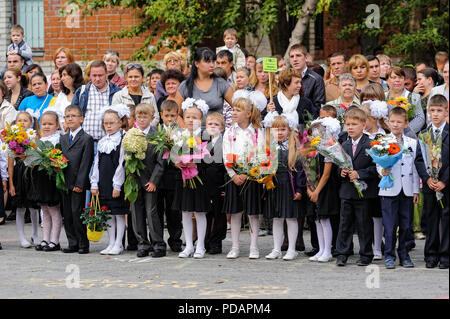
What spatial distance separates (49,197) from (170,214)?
5.01ft

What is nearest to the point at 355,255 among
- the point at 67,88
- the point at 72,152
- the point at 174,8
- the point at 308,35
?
the point at 72,152

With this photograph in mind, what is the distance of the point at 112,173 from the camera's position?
1069 centimetres

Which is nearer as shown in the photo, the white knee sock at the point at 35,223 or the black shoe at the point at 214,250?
the black shoe at the point at 214,250

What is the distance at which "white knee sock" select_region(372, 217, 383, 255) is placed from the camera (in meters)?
10.0

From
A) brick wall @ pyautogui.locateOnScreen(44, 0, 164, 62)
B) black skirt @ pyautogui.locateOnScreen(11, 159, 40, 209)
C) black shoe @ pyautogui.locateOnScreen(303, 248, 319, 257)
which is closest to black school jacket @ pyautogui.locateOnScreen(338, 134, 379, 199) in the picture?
black shoe @ pyautogui.locateOnScreen(303, 248, 319, 257)

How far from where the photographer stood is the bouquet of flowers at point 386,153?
9.25m

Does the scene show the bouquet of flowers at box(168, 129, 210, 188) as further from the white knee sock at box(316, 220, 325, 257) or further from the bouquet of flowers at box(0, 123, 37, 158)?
the bouquet of flowers at box(0, 123, 37, 158)

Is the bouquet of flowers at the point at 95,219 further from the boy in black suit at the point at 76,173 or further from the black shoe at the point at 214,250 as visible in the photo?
the black shoe at the point at 214,250

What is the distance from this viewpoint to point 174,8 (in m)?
16.7

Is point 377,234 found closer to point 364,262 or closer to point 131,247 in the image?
point 364,262

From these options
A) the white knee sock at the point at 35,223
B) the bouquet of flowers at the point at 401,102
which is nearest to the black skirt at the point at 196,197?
the white knee sock at the point at 35,223

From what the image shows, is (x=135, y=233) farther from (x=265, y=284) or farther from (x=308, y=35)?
(x=308, y=35)

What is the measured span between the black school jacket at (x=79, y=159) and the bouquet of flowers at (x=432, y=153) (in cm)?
397

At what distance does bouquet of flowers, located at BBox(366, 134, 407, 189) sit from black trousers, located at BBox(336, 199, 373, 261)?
1.26 feet
